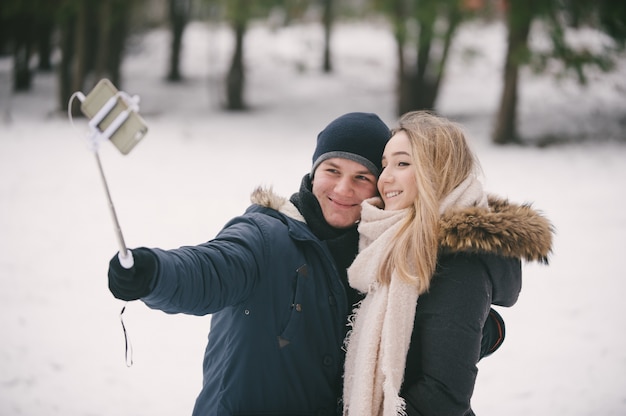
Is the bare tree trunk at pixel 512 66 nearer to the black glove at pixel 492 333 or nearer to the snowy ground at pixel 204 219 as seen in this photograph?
the snowy ground at pixel 204 219

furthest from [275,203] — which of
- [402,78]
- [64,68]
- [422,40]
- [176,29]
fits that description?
[176,29]

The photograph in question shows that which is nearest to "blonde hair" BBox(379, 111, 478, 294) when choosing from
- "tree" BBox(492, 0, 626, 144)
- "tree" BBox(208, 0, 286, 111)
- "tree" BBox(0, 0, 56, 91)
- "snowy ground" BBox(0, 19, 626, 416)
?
"snowy ground" BBox(0, 19, 626, 416)

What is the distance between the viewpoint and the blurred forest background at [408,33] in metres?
11.4

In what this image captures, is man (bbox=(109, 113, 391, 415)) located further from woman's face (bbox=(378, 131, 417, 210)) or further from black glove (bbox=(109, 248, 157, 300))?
woman's face (bbox=(378, 131, 417, 210))

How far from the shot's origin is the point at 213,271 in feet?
6.42

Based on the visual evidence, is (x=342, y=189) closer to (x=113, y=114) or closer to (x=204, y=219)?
(x=113, y=114)

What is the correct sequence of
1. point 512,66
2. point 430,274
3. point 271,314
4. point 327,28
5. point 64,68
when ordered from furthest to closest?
point 327,28, point 64,68, point 512,66, point 271,314, point 430,274

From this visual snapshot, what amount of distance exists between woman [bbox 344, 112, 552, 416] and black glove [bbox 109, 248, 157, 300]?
2.85 ft

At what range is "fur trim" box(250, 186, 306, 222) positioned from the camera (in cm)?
237

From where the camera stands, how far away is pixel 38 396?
4.53 m

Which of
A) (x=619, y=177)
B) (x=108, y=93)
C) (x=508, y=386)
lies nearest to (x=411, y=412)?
(x=108, y=93)

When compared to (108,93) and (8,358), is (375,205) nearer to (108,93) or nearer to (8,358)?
(108,93)

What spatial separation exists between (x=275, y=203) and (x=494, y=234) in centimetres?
94

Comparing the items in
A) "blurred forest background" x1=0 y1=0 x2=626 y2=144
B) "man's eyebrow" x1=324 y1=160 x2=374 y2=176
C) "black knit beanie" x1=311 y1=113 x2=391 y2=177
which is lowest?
"man's eyebrow" x1=324 y1=160 x2=374 y2=176
